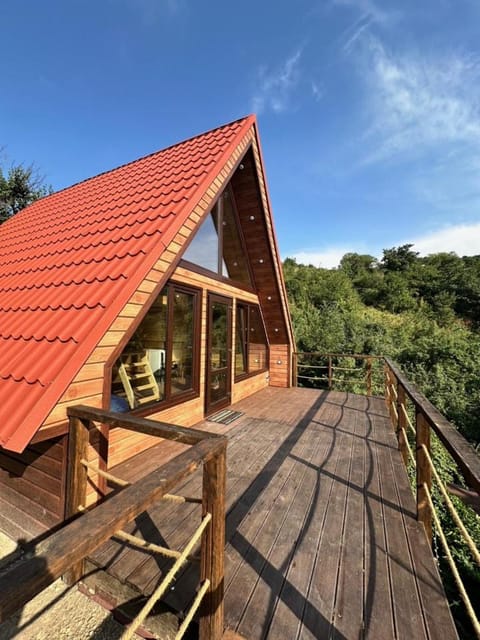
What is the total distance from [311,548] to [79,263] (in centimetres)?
302

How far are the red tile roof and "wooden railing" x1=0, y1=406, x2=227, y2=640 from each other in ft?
Answer: 1.07

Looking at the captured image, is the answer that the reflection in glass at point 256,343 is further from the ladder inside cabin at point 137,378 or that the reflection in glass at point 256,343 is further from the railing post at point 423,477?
the railing post at point 423,477

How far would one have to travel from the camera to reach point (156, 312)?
3447mm

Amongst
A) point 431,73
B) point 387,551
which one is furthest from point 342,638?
point 431,73

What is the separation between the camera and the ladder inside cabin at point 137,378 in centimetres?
322

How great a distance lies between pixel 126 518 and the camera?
797mm

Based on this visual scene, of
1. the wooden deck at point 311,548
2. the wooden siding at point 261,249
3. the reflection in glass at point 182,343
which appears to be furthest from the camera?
the wooden siding at point 261,249

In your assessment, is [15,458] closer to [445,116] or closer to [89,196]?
[89,196]

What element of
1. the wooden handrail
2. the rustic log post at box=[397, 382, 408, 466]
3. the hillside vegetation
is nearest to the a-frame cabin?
the wooden handrail

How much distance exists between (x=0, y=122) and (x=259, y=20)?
9.90 m

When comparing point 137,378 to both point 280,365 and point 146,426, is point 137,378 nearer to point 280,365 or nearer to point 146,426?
point 146,426

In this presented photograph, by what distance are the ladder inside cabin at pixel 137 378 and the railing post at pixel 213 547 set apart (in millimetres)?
2181

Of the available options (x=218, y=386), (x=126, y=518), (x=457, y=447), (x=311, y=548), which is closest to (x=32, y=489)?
(x=126, y=518)

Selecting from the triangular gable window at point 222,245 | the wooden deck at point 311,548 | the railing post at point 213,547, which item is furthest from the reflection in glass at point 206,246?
the railing post at point 213,547
